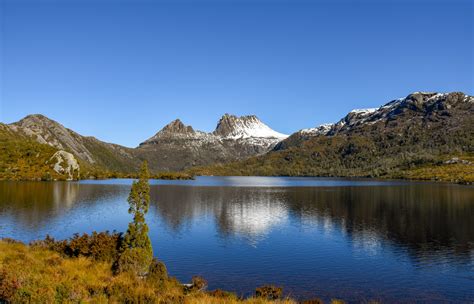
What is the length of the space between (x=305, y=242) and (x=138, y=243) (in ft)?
121

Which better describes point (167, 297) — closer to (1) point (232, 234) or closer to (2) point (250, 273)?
(2) point (250, 273)

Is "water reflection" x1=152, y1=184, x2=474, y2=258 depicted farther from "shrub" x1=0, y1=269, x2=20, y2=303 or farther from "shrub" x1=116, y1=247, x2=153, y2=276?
"shrub" x1=0, y1=269, x2=20, y2=303

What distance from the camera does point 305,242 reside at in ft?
217

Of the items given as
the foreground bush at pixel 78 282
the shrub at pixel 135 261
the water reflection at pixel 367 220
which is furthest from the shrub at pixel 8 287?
the water reflection at pixel 367 220

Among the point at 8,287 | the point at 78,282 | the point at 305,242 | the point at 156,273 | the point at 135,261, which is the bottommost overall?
the point at 305,242

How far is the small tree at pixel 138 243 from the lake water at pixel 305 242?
29.2 feet

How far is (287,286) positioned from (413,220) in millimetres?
60532

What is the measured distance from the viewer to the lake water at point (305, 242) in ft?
139

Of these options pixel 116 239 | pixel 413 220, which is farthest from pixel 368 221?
pixel 116 239

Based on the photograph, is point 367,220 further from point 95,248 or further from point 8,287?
point 8,287

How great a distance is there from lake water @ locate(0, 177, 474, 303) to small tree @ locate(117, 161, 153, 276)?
8.91m

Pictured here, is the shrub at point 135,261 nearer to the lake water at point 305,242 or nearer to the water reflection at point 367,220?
the lake water at point 305,242

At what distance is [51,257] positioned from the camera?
37031 mm

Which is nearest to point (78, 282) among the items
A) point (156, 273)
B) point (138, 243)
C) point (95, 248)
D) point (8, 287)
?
point (8, 287)
